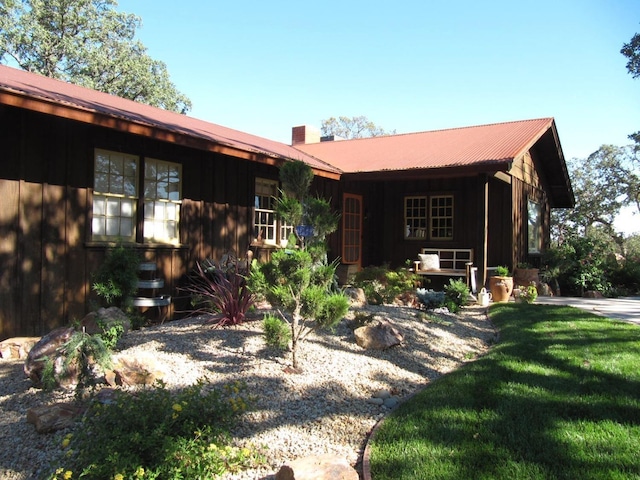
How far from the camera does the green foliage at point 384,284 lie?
8.23 m

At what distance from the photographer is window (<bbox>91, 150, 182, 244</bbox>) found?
21.8 feet

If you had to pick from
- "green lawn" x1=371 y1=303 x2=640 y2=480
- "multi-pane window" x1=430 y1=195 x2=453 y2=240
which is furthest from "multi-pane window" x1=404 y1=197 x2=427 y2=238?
"green lawn" x1=371 y1=303 x2=640 y2=480

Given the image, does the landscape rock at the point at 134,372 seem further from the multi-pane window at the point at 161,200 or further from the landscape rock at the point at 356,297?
the landscape rock at the point at 356,297

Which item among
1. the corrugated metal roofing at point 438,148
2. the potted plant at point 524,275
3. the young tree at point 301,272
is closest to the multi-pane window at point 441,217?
the corrugated metal roofing at point 438,148

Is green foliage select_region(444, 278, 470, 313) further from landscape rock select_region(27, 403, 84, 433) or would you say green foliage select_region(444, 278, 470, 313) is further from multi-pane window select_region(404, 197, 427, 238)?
landscape rock select_region(27, 403, 84, 433)

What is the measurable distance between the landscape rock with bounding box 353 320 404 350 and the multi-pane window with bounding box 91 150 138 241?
3.74 meters

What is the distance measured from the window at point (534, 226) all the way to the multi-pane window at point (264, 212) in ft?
24.4

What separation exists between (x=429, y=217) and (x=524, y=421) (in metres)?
9.38

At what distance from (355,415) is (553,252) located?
1165 cm

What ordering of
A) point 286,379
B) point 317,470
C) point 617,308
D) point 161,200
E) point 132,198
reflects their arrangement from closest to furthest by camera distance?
point 317,470
point 286,379
point 132,198
point 161,200
point 617,308

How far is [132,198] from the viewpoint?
23.0 ft

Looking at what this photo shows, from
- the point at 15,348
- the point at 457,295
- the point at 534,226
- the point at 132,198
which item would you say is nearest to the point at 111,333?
the point at 15,348

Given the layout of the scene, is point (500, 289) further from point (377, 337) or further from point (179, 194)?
point (179, 194)

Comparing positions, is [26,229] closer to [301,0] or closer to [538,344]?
[538,344]
